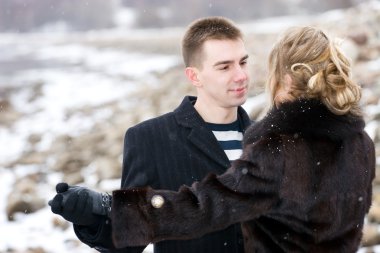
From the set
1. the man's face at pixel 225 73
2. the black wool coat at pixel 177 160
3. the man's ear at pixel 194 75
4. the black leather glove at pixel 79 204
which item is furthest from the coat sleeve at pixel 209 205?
the man's ear at pixel 194 75

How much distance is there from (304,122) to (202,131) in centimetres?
76

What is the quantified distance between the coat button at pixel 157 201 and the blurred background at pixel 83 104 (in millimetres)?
1016

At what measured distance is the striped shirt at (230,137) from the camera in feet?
8.80

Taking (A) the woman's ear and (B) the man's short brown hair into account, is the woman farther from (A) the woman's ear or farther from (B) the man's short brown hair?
(B) the man's short brown hair

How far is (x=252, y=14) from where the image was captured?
133 ft

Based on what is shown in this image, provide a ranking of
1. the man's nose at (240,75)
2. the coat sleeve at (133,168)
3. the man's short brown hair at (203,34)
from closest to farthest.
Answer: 1. the coat sleeve at (133,168)
2. the man's nose at (240,75)
3. the man's short brown hair at (203,34)

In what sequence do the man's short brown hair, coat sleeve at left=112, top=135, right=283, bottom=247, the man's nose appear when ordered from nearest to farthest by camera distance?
coat sleeve at left=112, top=135, right=283, bottom=247, the man's nose, the man's short brown hair

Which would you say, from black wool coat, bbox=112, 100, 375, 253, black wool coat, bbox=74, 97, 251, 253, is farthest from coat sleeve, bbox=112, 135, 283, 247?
black wool coat, bbox=74, 97, 251, 253

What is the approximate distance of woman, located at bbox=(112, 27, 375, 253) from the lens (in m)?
1.88

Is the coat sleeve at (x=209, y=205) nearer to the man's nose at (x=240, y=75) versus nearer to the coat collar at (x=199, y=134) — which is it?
the coat collar at (x=199, y=134)

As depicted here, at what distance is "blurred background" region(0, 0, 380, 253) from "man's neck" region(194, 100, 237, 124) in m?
0.21

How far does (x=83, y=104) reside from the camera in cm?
1498

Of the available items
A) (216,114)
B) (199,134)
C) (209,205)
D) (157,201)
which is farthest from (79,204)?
(216,114)

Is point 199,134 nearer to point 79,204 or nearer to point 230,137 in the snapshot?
point 230,137
